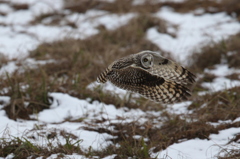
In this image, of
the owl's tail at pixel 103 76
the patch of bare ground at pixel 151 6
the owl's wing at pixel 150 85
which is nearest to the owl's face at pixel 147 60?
the owl's wing at pixel 150 85

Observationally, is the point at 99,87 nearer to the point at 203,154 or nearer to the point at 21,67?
the point at 21,67

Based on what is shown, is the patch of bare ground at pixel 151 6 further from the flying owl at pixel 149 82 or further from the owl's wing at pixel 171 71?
the owl's wing at pixel 171 71

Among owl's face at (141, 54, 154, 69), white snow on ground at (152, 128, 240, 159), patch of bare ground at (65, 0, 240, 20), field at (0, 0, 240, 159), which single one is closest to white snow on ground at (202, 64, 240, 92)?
field at (0, 0, 240, 159)

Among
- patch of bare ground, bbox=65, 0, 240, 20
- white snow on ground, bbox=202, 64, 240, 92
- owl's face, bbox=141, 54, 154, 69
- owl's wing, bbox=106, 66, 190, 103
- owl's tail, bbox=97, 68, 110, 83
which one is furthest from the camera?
patch of bare ground, bbox=65, 0, 240, 20

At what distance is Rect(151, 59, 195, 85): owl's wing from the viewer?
287 cm

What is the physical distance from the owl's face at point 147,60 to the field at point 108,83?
2.31ft

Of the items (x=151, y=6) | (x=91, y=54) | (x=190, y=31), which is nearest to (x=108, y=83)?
(x=91, y=54)

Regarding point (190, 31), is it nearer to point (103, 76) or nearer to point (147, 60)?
point (103, 76)

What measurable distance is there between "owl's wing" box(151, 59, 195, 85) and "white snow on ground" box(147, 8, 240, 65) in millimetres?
3022

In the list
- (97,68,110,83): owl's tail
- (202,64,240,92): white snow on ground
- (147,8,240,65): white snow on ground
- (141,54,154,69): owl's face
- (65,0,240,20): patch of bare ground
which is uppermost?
(65,0,240,20): patch of bare ground

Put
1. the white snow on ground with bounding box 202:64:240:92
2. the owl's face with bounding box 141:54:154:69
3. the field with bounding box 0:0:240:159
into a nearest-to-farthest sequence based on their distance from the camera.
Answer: the owl's face with bounding box 141:54:154:69
the field with bounding box 0:0:240:159
the white snow on ground with bounding box 202:64:240:92

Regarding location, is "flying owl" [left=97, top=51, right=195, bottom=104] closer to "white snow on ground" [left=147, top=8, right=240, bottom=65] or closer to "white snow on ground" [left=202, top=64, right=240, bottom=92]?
"white snow on ground" [left=202, top=64, right=240, bottom=92]

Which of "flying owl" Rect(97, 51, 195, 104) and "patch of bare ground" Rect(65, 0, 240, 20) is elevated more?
"patch of bare ground" Rect(65, 0, 240, 20)

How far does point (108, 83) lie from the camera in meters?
5.09
